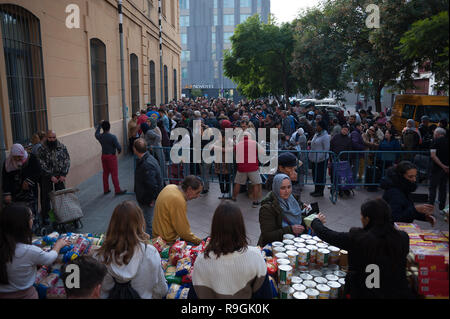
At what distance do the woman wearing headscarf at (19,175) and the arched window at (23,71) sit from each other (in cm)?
142

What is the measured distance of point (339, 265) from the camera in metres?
3.75

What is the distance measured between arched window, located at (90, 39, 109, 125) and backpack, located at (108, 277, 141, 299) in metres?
9.51

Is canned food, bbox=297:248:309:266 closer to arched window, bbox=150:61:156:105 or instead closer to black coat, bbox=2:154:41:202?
black coat, bbox=2:154:41:202

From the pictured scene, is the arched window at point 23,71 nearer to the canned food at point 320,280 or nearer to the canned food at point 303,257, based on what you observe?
the canned food at point 303,257

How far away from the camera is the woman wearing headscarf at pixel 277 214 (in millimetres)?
4152

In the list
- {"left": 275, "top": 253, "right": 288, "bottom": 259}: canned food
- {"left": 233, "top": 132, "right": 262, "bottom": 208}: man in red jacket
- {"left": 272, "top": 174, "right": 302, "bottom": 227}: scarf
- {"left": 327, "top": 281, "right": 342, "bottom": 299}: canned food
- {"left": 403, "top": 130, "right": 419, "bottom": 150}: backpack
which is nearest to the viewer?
{"left": 327, "top": 281, "right": 342, "bottom": 299}: canned food

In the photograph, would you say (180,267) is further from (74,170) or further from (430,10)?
(430,10)

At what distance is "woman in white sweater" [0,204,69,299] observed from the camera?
3104 millimetres

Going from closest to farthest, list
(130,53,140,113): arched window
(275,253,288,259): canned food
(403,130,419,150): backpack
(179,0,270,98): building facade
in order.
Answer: (275,253,288,259): canned food → (403,130,419,150): backpack → (130,53,140,113): arched window → (179,0,270,98): building facade

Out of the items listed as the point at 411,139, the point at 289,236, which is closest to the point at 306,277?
the point at 289,236

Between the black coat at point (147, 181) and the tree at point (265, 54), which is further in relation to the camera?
the tree at point (265, 54)

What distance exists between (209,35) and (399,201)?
210 ft

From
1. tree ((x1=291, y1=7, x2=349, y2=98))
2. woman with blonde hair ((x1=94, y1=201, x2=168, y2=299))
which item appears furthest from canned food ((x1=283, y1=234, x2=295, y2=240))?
tree ((x1=291, y1=7, x2=349, y2=98))

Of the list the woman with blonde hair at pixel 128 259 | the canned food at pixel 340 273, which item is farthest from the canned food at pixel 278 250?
the woman with blonde hair at pixel 128 259
